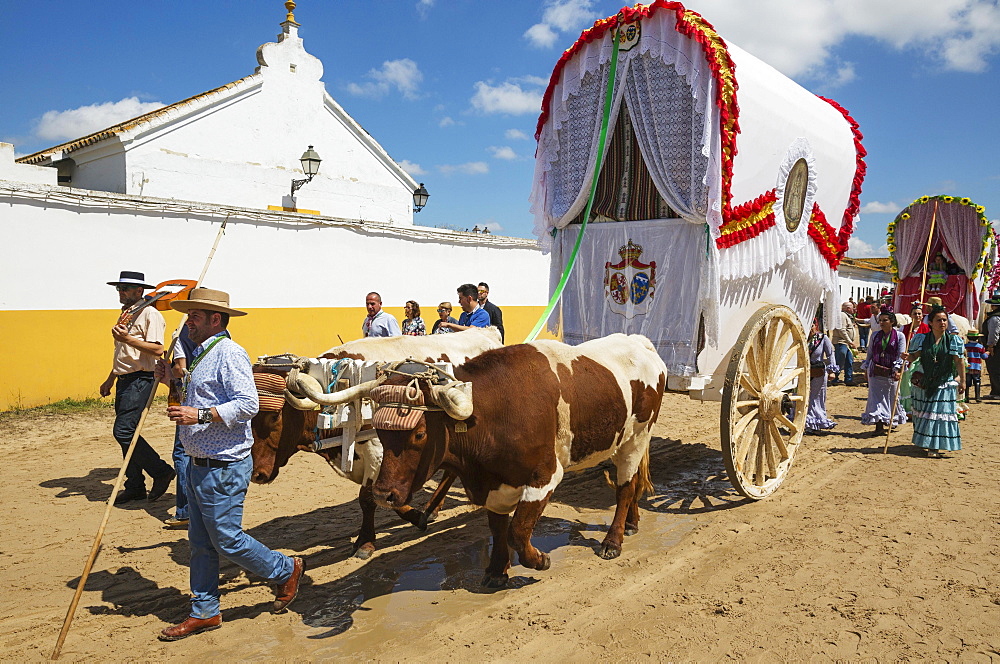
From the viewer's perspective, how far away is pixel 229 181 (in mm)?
14914

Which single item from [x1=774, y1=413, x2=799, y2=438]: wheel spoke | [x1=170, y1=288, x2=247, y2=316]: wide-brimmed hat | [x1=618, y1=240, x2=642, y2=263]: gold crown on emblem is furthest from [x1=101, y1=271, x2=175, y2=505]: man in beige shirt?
[x1=774, y1=413, x2=799, y2=438]: wheel spoke

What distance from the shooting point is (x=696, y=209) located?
565 cm

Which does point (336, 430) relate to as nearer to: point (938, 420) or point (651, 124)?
point (651, 124)

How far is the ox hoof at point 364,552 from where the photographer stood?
191 inches

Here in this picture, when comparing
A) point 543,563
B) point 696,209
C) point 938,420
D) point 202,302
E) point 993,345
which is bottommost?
point 543,563

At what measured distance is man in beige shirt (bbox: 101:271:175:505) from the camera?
5488 mm

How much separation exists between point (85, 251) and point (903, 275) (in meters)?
15.5

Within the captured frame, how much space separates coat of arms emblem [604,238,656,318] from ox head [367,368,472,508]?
2783 mm

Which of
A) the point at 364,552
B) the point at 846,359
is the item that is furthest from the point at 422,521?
the point at 846,359

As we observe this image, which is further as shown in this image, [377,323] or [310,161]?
[310,161]

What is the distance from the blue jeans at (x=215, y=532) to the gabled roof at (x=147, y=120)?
11393mm

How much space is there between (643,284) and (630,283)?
14 cm

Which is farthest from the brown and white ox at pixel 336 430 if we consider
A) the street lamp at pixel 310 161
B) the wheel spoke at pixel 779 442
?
the street lamp at pixel 310 161

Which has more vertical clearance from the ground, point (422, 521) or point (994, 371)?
point (994, 371)
